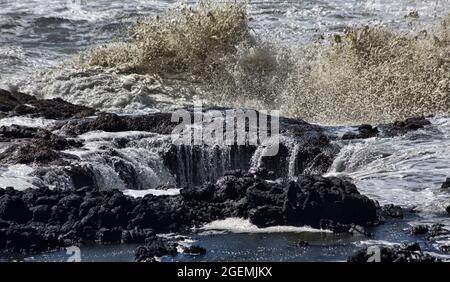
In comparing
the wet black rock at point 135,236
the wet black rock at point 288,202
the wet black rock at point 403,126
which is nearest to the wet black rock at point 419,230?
the wet black rock at point 288,202

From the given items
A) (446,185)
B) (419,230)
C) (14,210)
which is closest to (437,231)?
(419,230)

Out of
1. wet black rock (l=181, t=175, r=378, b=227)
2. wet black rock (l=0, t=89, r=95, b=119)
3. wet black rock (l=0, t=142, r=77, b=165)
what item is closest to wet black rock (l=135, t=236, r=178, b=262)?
wet black rock (l=181, t=175, r=378, b=227)

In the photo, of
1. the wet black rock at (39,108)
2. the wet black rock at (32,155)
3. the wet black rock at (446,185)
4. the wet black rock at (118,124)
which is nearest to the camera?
the wet black rock at (446,185)

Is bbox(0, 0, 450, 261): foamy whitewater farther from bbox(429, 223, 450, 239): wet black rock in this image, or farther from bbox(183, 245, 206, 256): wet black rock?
bbox(429, 223, 450, 239): wet black rock

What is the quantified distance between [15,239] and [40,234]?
251 mm

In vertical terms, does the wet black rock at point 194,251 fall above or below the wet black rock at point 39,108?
below

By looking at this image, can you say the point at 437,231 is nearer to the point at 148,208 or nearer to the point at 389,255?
the point at 389,255

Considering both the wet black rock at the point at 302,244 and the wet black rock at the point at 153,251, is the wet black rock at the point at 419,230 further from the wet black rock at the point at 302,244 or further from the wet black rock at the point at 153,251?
the wet black rock at the point at 153,251

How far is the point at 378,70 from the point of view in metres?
21.7

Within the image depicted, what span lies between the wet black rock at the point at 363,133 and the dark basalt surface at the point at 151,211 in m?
3.92

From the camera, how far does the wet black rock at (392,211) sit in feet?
38.3

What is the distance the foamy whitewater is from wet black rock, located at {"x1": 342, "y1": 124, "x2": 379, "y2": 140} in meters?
0.21

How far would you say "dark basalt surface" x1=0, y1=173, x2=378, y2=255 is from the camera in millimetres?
10656
